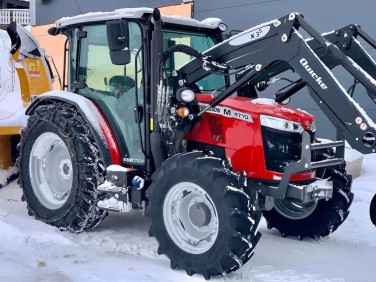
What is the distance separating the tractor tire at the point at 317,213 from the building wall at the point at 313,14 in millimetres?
4474

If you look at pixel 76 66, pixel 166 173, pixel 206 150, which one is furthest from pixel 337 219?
pixel 76 66

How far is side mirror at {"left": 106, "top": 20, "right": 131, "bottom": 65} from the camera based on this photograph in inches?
169

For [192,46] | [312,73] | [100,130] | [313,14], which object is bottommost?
[100,130]

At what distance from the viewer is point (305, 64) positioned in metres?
3.90

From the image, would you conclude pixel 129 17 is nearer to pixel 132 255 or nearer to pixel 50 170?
pixel 50 170

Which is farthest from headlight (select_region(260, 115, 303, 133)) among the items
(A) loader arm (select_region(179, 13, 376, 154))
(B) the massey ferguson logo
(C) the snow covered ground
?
(C) the snow covered ground

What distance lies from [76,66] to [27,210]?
5.55 feet

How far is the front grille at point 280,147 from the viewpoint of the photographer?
427 centimetres

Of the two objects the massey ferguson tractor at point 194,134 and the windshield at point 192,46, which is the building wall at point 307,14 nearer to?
the windshield at point 192,46

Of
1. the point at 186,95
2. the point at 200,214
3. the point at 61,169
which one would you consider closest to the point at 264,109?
the point at 186,95

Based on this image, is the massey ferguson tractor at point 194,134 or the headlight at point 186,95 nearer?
the massey ferguson tractor at point 194,134

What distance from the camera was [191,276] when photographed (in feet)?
13.0

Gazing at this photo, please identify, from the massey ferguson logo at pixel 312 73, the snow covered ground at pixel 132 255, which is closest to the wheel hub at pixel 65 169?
the snow covered ground at pixel 132 255

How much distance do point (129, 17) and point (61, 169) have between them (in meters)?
1.79
